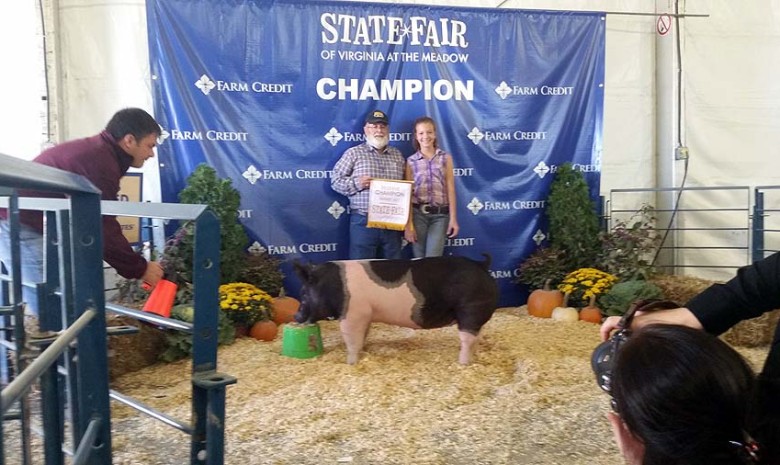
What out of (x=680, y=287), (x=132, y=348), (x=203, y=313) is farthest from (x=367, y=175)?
(x=203, y=313)

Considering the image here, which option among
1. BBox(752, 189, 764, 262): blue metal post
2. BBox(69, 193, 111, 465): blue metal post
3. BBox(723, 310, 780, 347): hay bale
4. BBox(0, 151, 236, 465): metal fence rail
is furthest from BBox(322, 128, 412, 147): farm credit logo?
BBox(69, 193, 111, 465): blue metal post

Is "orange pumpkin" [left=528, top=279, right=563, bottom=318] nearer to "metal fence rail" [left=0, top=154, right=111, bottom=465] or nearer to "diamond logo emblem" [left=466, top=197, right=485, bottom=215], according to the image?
"diamond logo emblem" [left=466, top=197, right=485, bottom=215]

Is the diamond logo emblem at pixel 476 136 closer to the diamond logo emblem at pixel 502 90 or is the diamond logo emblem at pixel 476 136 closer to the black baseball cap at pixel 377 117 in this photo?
the diamond logo emblem at pixel 502 90

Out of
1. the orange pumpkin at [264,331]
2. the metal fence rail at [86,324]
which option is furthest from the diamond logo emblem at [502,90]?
the metal fence rail at [86,324]

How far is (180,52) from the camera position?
5.58 metres

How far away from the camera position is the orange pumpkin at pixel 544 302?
5.96m

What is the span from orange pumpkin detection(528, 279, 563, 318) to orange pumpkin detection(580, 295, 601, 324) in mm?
269

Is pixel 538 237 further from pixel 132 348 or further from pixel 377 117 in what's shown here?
pixel 132 348

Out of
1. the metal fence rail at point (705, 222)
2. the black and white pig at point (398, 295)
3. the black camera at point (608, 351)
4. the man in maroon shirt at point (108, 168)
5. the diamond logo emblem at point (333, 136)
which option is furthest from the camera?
the metal fence rail at point (705, 222)

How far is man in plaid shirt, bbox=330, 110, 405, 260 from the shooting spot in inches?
229

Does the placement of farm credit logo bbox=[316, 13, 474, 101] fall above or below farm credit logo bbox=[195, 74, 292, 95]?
above

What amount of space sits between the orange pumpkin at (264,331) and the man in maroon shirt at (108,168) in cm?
173

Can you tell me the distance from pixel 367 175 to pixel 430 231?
0.75 m

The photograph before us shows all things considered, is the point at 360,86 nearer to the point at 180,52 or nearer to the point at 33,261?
the point at 180,52
